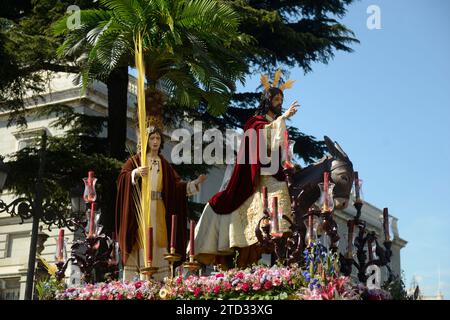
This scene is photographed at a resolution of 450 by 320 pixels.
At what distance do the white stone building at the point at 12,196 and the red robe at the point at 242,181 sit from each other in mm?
16252

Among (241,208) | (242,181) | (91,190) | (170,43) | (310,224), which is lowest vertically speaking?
(310,224)

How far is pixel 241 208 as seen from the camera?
1337 centimetres

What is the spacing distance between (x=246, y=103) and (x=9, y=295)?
49.6 ft

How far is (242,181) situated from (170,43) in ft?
10.2

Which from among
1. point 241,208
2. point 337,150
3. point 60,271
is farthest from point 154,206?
point 337,150

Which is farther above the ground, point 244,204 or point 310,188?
point 310,188

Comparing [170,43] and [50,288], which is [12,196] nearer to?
[170,43]

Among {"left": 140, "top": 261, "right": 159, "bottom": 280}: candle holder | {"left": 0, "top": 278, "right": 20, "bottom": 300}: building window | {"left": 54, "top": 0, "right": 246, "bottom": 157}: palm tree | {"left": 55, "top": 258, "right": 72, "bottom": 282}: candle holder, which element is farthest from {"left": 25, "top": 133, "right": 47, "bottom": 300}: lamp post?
{"left": 0, "top": 278, "right": 20, "bottom": 300}: building window

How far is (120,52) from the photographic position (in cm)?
1531

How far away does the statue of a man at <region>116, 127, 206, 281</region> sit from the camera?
13.3 metres

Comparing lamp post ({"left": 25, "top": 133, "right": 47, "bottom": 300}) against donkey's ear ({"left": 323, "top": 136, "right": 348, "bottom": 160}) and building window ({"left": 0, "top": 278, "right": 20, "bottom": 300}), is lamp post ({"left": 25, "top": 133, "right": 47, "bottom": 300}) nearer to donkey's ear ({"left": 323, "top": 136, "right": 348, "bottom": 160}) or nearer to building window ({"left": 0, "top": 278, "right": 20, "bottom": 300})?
donkey's ear ({"left": 323, "top": 136, "right": 348, "bottom": 160})

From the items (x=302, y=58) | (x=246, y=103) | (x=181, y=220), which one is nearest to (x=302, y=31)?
(x=302, y=58)
